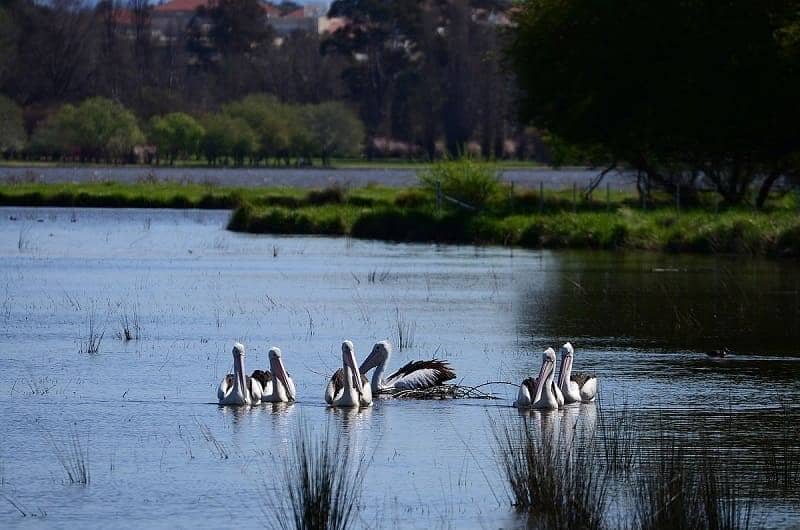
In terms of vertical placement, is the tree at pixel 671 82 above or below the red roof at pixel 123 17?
below

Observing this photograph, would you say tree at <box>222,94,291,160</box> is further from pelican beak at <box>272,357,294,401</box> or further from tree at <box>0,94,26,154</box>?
pelican beak at <box>272,357,294,401</box>

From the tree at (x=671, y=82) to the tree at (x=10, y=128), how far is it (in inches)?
2568

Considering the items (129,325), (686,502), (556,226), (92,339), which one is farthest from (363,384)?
(556,226)

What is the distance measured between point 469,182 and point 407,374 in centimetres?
3450

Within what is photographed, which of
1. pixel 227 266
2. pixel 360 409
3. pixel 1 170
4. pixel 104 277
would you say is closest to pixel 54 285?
pixel 104 277

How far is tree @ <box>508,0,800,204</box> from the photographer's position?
46.1 meters

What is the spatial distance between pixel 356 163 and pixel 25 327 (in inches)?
4112

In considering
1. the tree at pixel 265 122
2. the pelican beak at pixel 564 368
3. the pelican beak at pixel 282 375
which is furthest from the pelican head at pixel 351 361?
the tree at pixel 265 122

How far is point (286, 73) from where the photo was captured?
139125 millimetres

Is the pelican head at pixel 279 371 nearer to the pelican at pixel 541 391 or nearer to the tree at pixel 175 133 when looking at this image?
the pelican at pixel 541 391

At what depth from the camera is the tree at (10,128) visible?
11212 cm

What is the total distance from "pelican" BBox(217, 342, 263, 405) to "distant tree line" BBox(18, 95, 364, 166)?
95381 mm

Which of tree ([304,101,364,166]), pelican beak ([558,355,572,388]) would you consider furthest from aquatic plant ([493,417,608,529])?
tree ([304,101,364,166])

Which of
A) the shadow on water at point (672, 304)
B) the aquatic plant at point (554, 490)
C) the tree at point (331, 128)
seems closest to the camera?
the aquatic plant at point (554, 490)
